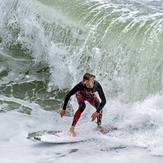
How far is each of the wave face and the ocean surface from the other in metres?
0.02

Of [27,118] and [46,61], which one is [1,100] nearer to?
[27,118]

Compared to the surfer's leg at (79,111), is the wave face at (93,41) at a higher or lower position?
higher

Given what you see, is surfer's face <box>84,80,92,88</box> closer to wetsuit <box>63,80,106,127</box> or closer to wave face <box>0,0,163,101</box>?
wetsuit <box>63,80,106,127</box>

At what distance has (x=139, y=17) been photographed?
6.25 m

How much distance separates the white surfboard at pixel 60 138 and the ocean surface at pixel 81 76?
8 centimetres

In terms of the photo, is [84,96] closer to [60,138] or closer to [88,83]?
[88,83]

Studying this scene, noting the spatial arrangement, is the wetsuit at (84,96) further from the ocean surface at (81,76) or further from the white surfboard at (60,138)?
the ocean surface at (81,76)

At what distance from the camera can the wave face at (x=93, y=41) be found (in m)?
5.06

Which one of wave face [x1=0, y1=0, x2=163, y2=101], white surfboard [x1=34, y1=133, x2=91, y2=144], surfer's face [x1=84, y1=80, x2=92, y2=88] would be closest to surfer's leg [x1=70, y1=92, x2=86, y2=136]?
white surfboard [x1=34, y1=133, x2=91, y2=144]

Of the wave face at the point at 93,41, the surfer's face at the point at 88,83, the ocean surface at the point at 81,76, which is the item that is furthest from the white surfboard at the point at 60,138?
the wave face at the point at 93,41

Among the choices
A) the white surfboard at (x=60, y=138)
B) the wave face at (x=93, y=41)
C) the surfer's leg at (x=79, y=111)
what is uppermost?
the wave face at (x=93, y=41)

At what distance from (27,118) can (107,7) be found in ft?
13.6

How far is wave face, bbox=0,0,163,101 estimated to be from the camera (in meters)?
5.06

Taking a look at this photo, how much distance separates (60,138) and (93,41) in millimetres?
2779
